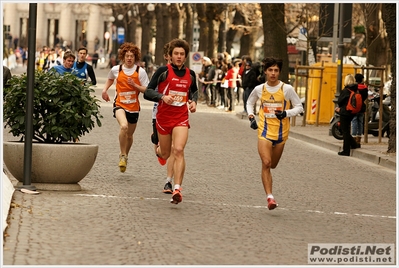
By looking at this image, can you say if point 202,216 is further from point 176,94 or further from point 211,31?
point 211,31

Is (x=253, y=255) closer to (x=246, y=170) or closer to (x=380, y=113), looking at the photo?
(x=246, y=170)

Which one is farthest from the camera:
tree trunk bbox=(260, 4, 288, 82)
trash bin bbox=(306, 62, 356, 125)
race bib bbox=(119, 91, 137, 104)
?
tree trunk bbox=(260, 4, 288, 82)

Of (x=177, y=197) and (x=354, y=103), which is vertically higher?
(x=354, y=103)

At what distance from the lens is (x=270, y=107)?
40.8 ft

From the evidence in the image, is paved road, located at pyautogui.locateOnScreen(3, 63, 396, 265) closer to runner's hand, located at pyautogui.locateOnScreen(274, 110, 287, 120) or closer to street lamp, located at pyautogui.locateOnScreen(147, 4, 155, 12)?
runner's hand, located at pyautogui.locateOnScreen(274, 110, 287, 120)

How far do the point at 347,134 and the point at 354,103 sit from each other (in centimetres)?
65

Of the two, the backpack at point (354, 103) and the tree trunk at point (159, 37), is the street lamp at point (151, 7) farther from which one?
the backpack at point (354, 103)

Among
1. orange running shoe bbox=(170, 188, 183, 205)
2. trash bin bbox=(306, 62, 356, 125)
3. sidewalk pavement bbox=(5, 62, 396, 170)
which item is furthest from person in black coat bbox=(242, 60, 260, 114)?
orange running shoe bbox=(170, 188, 183, 205)

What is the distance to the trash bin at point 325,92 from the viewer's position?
30.3 m

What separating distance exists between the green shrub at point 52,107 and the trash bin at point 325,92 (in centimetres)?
1689

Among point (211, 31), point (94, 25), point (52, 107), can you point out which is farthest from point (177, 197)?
point (94, 25)

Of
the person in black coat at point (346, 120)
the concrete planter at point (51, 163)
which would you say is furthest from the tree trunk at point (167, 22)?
the concrete planter at point (51, 163)

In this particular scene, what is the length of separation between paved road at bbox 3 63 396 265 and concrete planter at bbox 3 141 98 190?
0.61 feet

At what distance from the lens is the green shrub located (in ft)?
43.9
